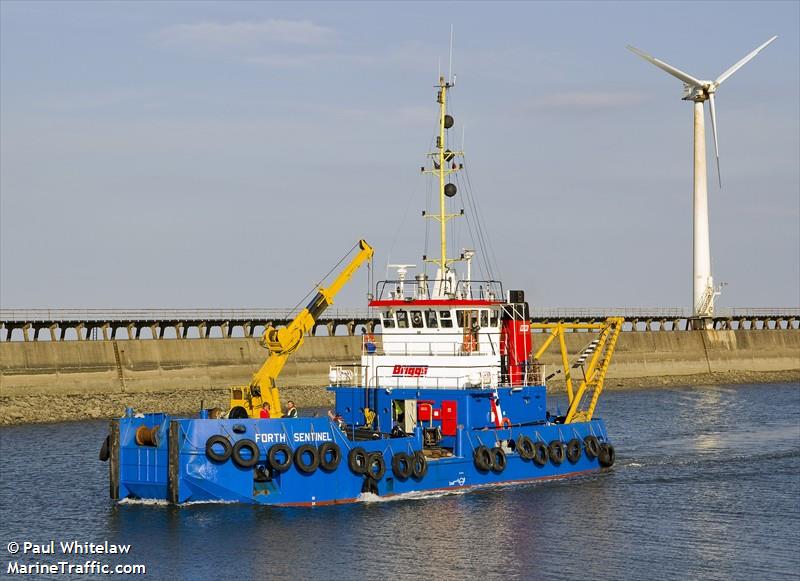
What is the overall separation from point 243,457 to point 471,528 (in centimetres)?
558

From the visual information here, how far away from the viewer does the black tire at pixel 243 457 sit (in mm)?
27969

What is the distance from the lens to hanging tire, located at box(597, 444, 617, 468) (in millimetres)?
37312

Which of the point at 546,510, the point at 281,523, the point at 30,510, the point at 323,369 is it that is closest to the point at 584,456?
the point at 546,510

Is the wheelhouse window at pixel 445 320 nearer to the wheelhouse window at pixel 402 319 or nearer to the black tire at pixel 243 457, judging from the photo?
the wheelhouse window at pixel 402 319

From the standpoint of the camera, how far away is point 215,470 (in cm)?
2805

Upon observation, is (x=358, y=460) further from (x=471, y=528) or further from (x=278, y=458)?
(x=471, y=528)

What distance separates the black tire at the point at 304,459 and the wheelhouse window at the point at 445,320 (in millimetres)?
7075

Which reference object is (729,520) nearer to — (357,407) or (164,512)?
(357,407)

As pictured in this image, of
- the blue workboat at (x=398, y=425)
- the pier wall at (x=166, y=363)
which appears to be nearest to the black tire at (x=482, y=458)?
the blue workboat at (x=398, y=425)

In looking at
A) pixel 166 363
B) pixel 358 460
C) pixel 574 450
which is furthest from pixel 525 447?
pixel 166 363

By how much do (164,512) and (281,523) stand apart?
2940mm

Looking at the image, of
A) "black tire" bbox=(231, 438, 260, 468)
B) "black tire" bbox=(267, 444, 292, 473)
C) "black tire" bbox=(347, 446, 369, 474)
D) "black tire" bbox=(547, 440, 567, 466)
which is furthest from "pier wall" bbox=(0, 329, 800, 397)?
"black tire" bbox=(231, 438, 260, 468)

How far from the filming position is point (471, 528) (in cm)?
2844

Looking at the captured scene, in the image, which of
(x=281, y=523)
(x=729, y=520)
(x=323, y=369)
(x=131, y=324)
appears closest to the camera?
(x=281, y=523)
